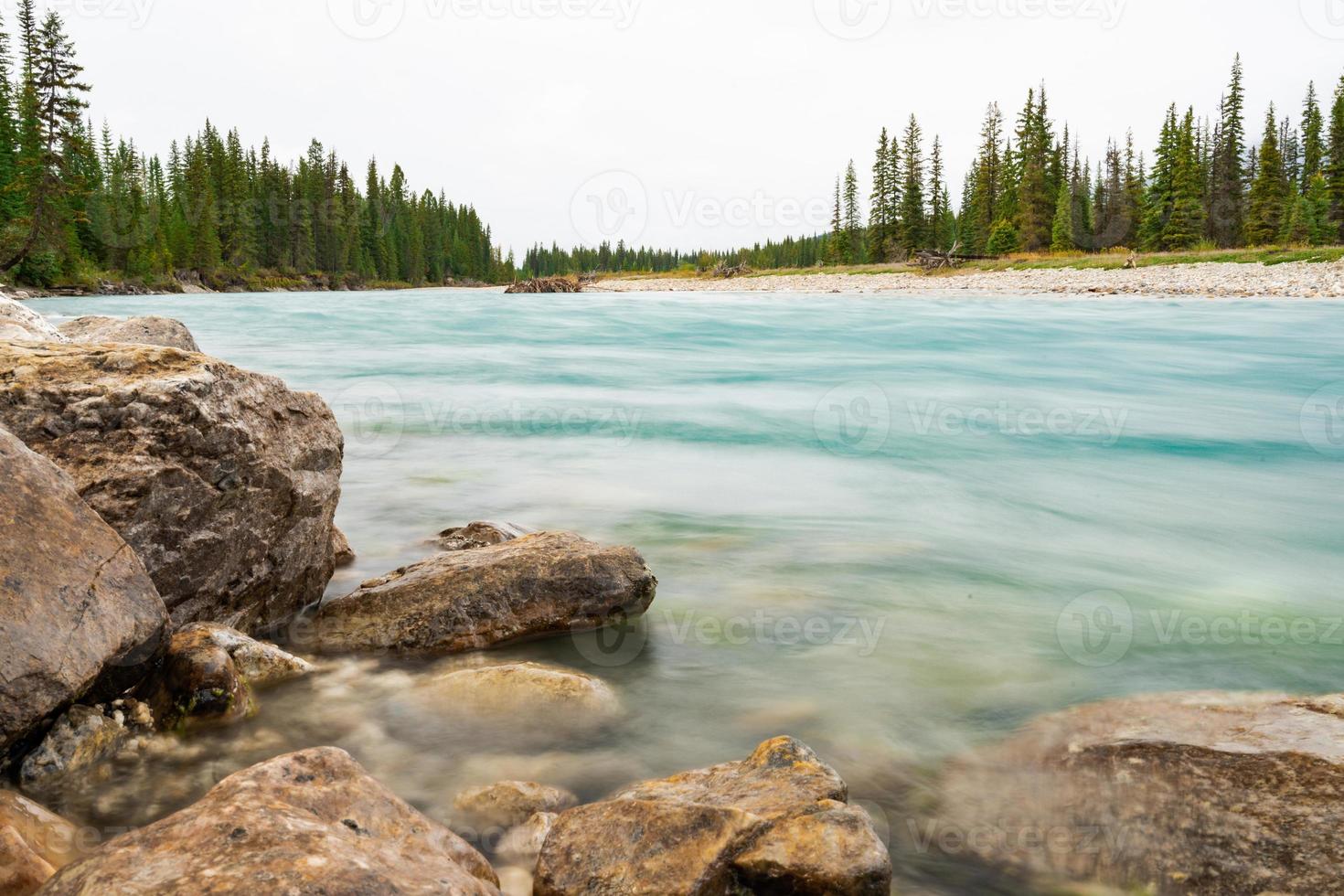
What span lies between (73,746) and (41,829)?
20.3 inches

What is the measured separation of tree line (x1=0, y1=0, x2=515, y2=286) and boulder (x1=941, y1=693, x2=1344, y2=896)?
167ft

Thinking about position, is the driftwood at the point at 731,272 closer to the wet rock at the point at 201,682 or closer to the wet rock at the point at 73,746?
the wet rock at the point at 201,682

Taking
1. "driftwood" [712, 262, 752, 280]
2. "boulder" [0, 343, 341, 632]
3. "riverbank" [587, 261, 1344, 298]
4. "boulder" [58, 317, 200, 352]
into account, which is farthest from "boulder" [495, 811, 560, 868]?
"driftwood" [712, 262, 752, 280]

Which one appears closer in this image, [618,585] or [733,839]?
[733,839]

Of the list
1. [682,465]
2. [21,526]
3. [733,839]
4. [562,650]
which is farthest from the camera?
[682,465]

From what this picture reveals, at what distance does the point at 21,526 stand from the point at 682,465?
716 cm

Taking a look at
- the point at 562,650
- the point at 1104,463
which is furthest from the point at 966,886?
the point at 1104,463

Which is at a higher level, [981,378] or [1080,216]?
[1080,216]

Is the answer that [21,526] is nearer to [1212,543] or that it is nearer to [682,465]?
[682,465]

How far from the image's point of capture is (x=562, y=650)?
4598mm

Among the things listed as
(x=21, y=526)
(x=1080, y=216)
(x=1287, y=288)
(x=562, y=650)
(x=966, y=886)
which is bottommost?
(x=966, y=886)

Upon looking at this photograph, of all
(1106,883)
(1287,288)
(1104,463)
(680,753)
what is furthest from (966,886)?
(1287,288)

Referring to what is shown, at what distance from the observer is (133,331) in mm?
8297

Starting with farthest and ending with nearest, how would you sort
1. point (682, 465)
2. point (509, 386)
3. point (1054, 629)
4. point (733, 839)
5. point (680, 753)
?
point (509, 386)
point (682, 465)
point (1054, 629)
point (680, 753)
point (733, 839)
